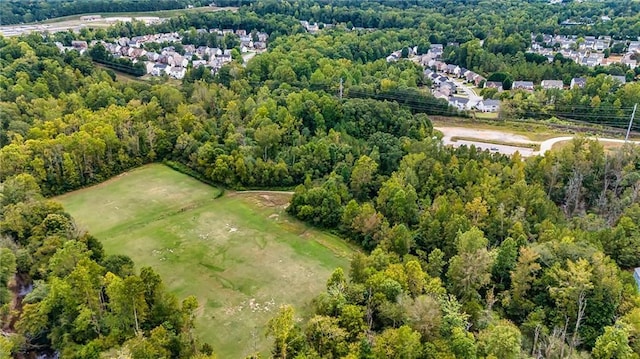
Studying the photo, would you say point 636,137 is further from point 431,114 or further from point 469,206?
point 469,206

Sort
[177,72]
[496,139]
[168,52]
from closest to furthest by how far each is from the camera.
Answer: [496,139], [177,72], [168,52]

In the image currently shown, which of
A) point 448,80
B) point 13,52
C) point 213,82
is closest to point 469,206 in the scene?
point 213,82

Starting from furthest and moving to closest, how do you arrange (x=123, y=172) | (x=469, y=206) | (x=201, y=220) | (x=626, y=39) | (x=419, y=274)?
(x=626, y=39), (x=123, y=172), (x=201, y=220), (x=469, y=206), (x=419, y=274)

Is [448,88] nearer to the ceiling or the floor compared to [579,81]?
nearer to the floor

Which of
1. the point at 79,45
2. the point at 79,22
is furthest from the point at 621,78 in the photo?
the point at 79,22

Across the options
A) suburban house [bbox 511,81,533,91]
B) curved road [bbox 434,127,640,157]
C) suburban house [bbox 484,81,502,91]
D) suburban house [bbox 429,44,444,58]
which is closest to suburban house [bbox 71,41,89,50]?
curved road [bbox 434,127,640,157]

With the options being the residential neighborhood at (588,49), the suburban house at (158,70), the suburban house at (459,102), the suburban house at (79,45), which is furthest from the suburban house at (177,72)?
the residential neighborhood at (588,49)

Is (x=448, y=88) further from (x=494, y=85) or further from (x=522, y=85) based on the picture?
(x=522, y=85)
